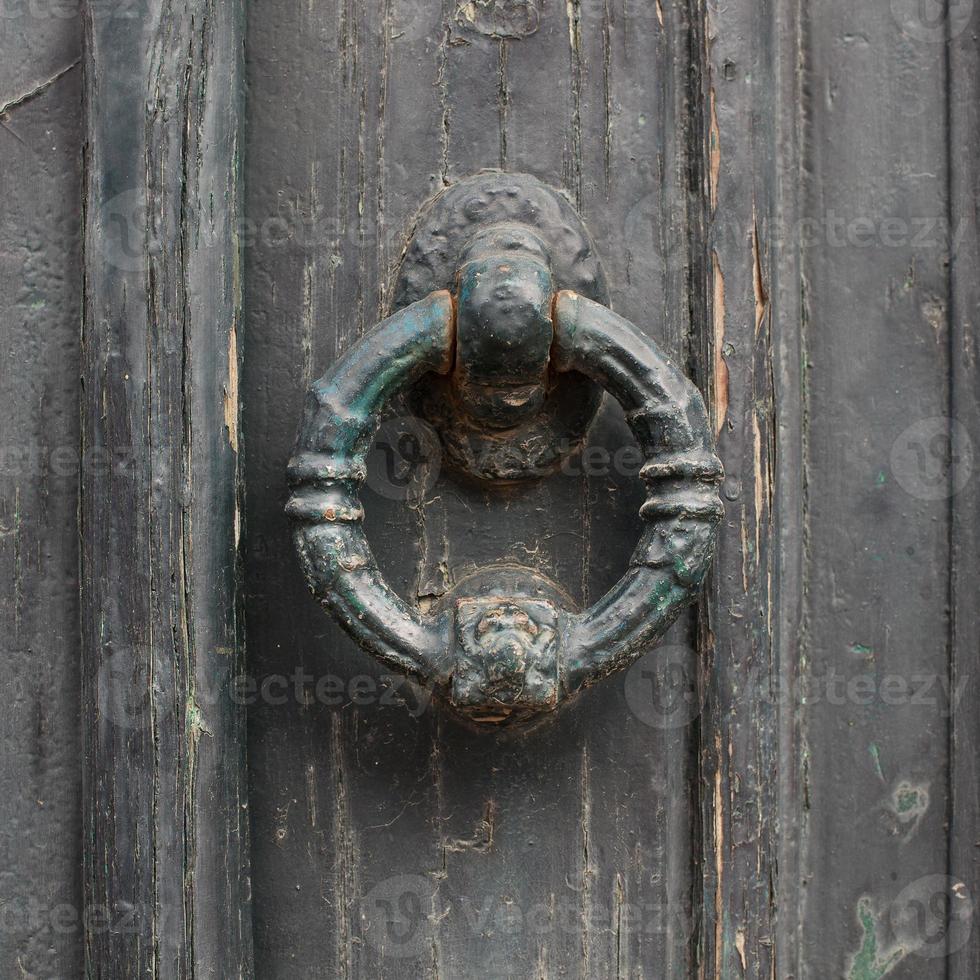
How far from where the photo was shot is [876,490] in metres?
0.73

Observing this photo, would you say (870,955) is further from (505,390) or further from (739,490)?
(505,390)

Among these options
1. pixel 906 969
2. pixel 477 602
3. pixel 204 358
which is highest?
pixel 204 358

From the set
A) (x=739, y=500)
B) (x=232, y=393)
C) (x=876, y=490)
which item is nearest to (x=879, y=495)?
(x=876, y=490)

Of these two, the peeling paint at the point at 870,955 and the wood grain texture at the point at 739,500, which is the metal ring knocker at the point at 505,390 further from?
the peeling paint at the point at 870,955

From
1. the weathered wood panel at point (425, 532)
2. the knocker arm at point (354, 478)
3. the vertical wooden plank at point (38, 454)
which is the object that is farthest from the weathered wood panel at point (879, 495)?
the vertical wooden plank at point (38, 454)

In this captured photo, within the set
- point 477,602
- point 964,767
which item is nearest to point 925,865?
point 964,767

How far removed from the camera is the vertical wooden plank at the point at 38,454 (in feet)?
2.21

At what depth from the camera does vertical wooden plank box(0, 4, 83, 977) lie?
0.67m

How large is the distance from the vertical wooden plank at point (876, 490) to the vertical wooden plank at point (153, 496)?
412mm

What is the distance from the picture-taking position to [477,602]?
2.07ft

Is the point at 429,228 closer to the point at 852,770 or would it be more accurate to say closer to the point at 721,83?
the point at 721,83

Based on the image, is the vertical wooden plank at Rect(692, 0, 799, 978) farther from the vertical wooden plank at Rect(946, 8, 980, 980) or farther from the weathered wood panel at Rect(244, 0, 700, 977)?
the vertical wooden plank at Rect(946, 8, 980, 980)

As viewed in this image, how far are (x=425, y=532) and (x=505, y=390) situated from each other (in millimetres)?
116

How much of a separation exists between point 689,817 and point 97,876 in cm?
39
